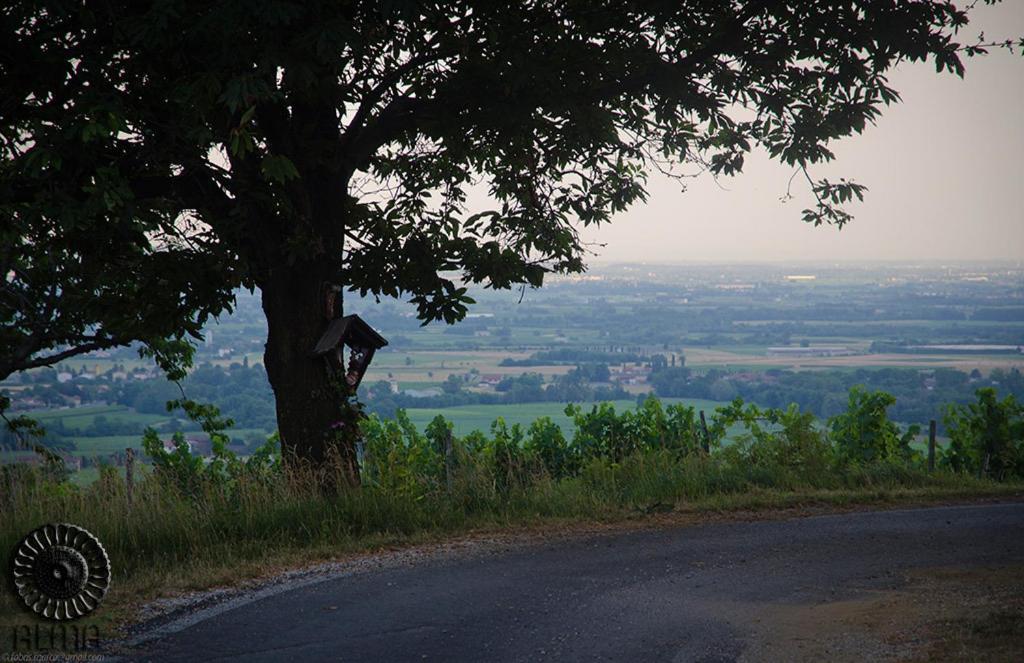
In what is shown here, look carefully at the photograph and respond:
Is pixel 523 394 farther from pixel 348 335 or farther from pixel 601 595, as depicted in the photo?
pixel 601 595

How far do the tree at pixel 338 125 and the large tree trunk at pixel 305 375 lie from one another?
3cm

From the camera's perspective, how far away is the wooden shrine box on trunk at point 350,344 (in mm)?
11445

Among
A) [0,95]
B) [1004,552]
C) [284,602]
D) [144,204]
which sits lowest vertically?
[1004,552]

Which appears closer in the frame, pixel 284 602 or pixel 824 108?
pixel 284 602

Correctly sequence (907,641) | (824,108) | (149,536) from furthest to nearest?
(824,108) < (149,536) < (907,641)

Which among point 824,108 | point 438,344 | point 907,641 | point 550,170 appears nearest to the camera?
point 907,641

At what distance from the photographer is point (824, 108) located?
12570mm

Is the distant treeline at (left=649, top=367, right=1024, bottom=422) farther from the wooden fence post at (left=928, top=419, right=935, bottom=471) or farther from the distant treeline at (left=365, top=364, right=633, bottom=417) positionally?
the wooden fence post at (left=928, top=419, right=935, bottom=471)

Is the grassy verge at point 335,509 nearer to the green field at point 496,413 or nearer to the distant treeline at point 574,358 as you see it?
the green field at point 496,413

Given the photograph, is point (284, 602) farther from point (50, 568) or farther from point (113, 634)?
point (50, 568)

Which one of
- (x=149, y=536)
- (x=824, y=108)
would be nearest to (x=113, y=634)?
(x=149, y=536)

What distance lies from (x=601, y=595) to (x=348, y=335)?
499 centimetres

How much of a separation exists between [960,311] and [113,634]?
279 ft

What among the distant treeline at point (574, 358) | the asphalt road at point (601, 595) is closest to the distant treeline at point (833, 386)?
the distant treeline at point (574, 358)
